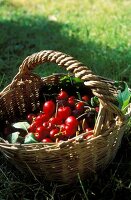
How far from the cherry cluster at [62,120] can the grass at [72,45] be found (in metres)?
0.26

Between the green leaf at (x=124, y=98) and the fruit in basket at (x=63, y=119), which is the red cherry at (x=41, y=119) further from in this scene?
the green leaf at (x=124, y=98)

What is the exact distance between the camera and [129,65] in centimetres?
353

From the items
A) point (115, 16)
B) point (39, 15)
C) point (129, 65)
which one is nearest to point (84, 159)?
point (129, 65)

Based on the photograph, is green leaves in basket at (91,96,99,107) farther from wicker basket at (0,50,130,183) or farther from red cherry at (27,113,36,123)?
red cherry at (27,113,36,123)

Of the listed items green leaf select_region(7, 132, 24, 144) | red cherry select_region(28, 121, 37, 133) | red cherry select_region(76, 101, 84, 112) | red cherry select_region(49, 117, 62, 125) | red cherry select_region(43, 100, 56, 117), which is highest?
red cherry select_region(76, 101, 84, 112)

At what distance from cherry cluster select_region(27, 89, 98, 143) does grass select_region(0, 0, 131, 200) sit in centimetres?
26

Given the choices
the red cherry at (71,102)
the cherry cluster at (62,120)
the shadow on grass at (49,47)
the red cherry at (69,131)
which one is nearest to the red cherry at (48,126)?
the cherry cluster at (62,120)

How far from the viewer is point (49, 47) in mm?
4168

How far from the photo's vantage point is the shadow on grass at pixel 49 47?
3.62 metres

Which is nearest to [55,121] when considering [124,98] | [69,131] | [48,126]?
[48,126]

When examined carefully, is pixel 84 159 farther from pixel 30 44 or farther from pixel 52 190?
pixel 30 44

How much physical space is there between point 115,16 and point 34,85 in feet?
7.38

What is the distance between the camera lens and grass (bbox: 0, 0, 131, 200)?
2357mm

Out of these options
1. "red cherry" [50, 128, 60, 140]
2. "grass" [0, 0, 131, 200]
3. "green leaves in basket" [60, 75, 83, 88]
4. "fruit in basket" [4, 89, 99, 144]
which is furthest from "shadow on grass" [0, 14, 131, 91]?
"red cherry" [50, 128, 60, 140]
